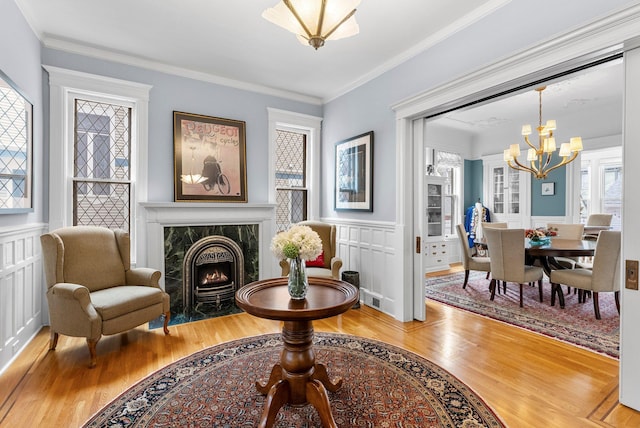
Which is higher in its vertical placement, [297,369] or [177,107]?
[177,107]

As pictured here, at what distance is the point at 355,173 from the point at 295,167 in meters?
1.05

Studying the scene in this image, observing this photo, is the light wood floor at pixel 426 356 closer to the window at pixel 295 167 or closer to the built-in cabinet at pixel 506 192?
the window at pixel 295 167

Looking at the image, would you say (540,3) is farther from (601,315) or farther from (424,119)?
(601,315)

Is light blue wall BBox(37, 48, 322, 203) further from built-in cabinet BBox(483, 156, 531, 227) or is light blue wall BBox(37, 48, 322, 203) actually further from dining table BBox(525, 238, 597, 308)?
built-in cabinet BBox(483, 156, 531, 227)

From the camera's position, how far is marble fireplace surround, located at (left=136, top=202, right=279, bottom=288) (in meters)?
3.53

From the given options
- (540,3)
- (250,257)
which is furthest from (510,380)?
(250,257)

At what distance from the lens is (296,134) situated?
4.77 metres

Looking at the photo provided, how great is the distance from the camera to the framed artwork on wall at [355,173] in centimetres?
389

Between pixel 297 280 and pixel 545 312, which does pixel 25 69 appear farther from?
pixel 545 312

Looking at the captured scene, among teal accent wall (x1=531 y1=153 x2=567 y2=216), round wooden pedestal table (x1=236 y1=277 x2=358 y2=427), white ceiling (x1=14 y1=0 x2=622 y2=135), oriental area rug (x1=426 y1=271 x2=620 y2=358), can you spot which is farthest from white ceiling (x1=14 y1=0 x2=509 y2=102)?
teal accent wall (x1=531 y1=153 x2=567 y2=216)

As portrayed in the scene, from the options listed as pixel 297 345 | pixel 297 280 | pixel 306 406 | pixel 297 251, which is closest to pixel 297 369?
pixel 297 345

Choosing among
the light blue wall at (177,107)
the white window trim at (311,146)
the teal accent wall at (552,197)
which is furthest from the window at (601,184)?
the light blue wall at (177,107)

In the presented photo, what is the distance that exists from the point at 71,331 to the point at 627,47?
4.31 m

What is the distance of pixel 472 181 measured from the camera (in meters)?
7.12
